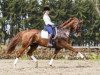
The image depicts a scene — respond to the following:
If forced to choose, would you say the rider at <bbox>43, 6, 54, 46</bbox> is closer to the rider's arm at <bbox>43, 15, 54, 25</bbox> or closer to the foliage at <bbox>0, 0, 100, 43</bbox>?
the rider's arm at <bbox>43, 15, 54, 25</bbox>

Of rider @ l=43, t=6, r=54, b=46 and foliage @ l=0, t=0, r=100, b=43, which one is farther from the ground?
rider @ l=43, t=6, r=54, b=46

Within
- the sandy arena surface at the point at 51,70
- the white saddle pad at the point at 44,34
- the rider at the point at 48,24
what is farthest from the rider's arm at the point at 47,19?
the sandy arena surface at the point at 51,70

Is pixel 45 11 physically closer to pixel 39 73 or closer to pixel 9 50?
pixel 9 50

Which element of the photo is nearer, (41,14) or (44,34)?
(44,34)

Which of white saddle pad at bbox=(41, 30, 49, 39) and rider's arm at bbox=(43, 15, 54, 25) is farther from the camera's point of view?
white saddle pad at bbox=(41, 30, 49, 39)

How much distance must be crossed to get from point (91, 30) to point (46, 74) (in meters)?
58.2

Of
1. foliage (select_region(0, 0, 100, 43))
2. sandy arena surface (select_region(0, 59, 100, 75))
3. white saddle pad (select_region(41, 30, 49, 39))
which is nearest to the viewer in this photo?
sandy arena surface (select_region(0, 59, 100, 75))

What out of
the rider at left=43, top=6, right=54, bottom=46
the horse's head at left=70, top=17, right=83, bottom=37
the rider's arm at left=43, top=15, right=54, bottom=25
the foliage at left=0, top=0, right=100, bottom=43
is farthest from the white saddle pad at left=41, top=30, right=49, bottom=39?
the foliage at left=0, top=0, right=100, bottom=43

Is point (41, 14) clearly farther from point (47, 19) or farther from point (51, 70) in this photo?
point (51, 70)

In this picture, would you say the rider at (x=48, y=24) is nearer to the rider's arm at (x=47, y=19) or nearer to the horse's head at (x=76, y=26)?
the rider's arm at (x=47, y=19)

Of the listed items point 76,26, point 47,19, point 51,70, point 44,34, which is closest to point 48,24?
point 47,19

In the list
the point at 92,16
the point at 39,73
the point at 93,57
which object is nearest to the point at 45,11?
the point at 39,73

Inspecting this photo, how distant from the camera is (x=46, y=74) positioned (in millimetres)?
14688

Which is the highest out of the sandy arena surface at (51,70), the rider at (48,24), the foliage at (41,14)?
the rider at (48,24)
